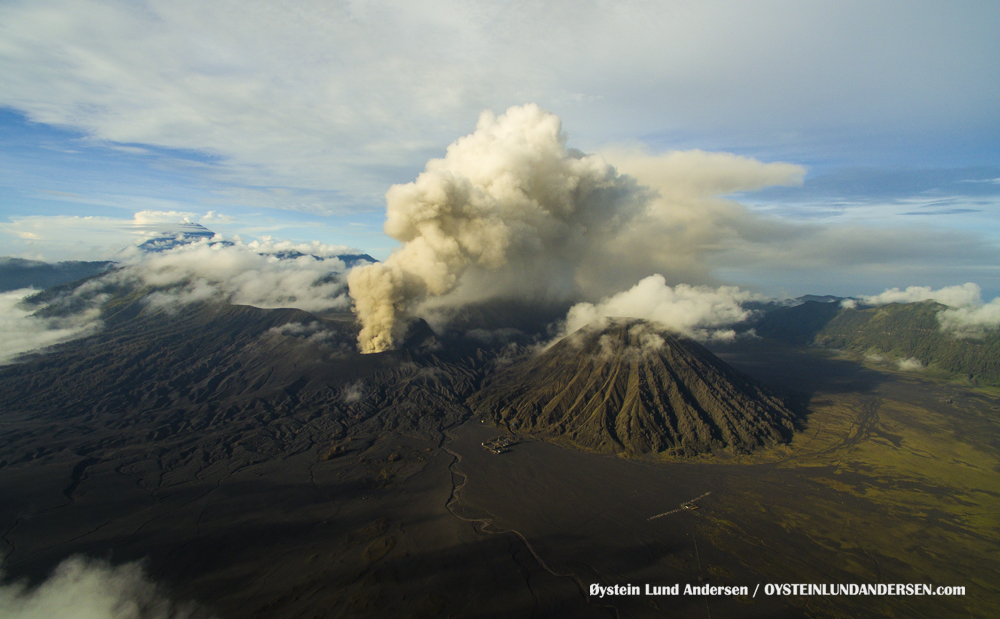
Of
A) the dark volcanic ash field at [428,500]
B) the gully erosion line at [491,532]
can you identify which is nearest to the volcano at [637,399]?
the dark volcanic ash field at [428,500]

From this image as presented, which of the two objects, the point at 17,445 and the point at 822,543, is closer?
the point at 822,543

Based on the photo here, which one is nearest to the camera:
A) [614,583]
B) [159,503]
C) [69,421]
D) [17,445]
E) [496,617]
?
[496,617]

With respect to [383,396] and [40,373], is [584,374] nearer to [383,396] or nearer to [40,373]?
[383,396]

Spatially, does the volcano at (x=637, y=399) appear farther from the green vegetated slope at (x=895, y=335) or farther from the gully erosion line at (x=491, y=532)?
the green vegetated slope at (x=895, y=335)

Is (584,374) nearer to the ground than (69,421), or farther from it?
farther from it

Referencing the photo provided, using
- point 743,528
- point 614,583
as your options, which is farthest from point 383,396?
point 743,528

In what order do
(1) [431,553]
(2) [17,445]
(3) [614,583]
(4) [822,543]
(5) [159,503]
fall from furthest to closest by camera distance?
(2) [17,445], (5) [159,503], (4) [822,543], (1) [431,553], (3) [614,583]

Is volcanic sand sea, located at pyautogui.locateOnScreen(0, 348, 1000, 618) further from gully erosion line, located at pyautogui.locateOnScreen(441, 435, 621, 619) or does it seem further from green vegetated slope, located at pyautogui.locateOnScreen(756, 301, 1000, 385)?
green vegetated slope, located at pyautogui.locateOnScreen(756, 301, 1000, 385)
